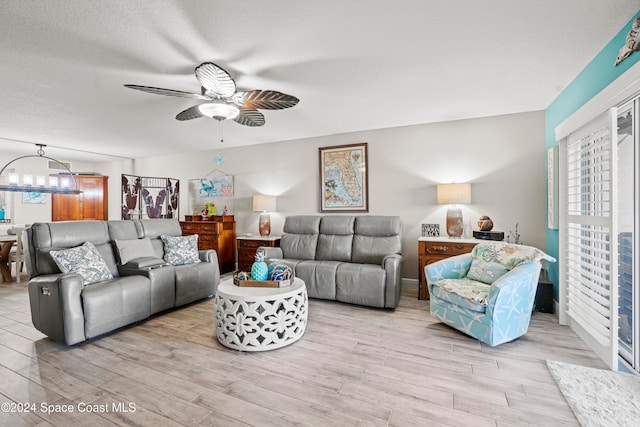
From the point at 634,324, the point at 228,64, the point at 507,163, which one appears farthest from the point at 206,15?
the point at 507,163

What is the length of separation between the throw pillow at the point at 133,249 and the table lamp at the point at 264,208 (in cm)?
188

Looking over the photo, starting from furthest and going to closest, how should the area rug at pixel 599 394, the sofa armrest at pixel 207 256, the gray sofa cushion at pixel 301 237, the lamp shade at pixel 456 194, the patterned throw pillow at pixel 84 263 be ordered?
the gray sofa cushion at pixel 301 237
the sofa armrest at pixel 207 256
the lamp shade at pixel 456 194
the patterned throw pillow at pixel 84 263
the area rug at pixel 599 394

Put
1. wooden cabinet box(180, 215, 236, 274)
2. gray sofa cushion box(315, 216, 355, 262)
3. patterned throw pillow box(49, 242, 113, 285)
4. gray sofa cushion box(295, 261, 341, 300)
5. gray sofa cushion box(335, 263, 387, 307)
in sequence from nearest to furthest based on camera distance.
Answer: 1. patterned throw pillow box(49, 242, 113, 285)
2. gray sofa cushion box(335, 263, 387, 307)
3. gray sofa cushion box(295, 261, 341, 300)
4. gray sofa cushion box(315, 216, 355, 262)
5. wooden cabinet box(180, 215, 236, 274)

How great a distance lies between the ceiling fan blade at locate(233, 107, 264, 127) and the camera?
280 centimetres

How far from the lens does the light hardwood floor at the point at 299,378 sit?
5.23 ft

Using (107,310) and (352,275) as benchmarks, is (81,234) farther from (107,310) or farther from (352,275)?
(352,275)

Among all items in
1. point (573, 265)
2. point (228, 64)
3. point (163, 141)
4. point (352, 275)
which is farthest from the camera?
point (163, 141)

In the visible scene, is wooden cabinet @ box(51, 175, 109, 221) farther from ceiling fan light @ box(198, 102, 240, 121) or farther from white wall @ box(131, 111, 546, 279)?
ceiling fan light @ box(198, 102, 240, 121)

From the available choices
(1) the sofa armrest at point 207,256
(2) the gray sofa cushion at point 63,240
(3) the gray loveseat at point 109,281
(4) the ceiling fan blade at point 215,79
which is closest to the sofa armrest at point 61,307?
(3) the gray loveseat at point 109,281

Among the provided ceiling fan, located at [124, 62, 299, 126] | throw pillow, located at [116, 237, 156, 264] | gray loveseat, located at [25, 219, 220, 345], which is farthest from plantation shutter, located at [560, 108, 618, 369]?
throw pillow, located at [116, 237, 156, 264]

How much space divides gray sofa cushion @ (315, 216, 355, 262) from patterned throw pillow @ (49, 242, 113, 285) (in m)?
2.50

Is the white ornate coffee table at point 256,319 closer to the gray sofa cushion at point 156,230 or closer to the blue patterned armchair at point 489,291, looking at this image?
the blue patterned armchair at point 489,291

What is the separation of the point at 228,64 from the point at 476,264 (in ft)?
9.98

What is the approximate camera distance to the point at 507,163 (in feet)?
12.2
